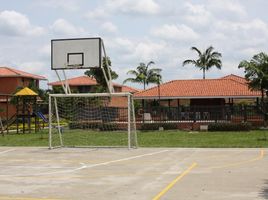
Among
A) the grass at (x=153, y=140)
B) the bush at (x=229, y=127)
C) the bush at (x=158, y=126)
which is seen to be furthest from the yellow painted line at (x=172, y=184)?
the bush at (x=158, y=126)

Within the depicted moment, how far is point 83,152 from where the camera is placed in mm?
19828

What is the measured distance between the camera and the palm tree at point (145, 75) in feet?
188

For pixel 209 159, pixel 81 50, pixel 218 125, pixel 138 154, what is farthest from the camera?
pixel 218 125

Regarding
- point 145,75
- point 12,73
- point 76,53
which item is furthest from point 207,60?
point 76,53

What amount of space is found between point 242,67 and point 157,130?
25.6ft

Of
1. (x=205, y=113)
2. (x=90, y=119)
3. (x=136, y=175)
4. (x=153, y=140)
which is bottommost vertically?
(x=136, y=175)

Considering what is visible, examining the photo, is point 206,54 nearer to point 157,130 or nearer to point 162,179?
point 157,130

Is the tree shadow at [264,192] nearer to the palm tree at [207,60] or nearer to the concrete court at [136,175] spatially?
the concrete court at [136,175]

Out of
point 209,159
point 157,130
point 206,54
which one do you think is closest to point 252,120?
point 157,130

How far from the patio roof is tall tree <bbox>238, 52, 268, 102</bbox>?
506 centimetres

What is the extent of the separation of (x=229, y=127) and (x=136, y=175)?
73.1ft

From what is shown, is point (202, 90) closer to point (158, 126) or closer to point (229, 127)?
point (158, 126)

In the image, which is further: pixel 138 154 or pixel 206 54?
pixel 206 54

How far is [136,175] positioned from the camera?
41.8ft
